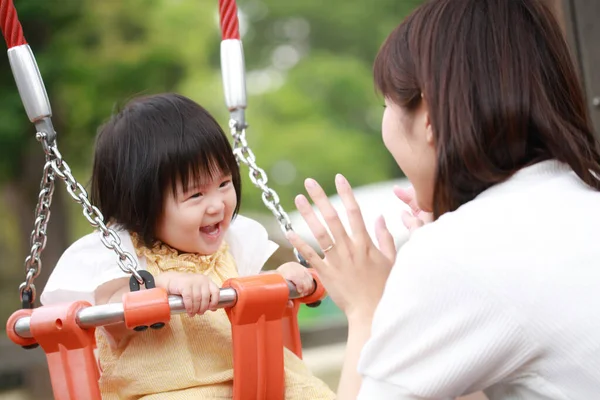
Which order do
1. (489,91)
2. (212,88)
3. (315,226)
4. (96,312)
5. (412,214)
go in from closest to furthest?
1. (489,91)
2. (315,226)
3. (96,312)
4. (412,214)
5. (212,88)

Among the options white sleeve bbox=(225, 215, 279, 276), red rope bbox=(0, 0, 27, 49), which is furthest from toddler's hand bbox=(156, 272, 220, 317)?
red rope bbox=(0, 0, 27, 49)

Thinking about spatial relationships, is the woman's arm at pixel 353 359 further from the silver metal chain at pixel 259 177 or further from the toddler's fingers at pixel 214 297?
the silver metal chain at pixel 259 177

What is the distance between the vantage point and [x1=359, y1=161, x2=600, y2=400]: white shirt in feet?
3.45

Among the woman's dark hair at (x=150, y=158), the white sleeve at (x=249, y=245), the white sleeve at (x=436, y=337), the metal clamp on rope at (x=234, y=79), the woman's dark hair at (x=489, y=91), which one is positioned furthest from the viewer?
the white sleeve at (x=249, y=245)

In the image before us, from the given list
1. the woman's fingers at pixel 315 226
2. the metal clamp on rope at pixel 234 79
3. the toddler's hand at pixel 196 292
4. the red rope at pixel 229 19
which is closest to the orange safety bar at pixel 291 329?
the toddler's hand at pixel 196 292

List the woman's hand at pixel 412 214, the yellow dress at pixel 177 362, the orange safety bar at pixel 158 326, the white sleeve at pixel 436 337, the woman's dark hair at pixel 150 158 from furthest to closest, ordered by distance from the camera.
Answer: the woman's dark hair at pixel 150 158 < the yellow dress at pixel 177 362 < the woman's hand at pixel 412 214 < the orange safety bar at pixel 158 326 < the white sleeve at pixel 436 337

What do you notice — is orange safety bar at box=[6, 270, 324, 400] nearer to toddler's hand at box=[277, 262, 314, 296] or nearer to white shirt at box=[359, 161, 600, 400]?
toddler's hand at box=[277, 262, 314, 296]

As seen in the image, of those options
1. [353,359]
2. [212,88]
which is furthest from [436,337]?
[212,88]

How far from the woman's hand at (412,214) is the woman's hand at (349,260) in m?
0.26

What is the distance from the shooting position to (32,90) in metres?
1.71

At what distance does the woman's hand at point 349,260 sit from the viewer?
1.28 meters

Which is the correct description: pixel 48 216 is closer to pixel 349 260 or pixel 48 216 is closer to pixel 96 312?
pixel 96 312

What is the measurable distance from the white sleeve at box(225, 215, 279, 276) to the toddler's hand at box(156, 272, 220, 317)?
1.43 feet

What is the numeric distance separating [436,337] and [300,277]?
71 centimetres
